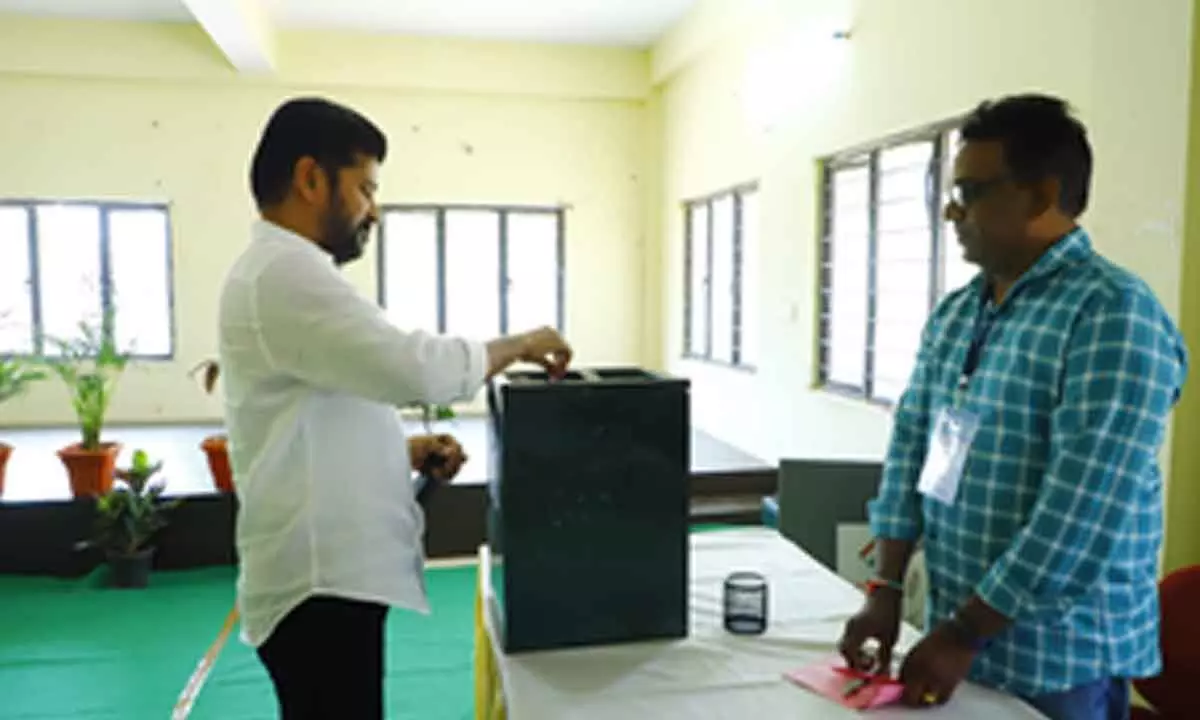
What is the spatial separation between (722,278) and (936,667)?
502 cm

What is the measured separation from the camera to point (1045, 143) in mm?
1159

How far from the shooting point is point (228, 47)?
231 inches

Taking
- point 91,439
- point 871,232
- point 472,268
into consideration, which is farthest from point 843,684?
point 472,268

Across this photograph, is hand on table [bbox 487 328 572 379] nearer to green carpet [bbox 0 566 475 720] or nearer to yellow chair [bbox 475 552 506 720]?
yellow chair [bbox 475 552 506 720]

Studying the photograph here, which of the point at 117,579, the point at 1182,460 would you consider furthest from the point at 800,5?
the point at 117,579

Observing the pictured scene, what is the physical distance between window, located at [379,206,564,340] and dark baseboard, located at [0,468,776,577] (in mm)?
3040

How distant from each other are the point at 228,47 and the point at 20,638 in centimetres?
415

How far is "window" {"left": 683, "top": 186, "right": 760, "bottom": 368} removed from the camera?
5.49 m

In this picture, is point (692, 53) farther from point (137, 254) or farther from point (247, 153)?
point (137, 254)

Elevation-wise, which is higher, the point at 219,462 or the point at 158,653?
the point at 219,462

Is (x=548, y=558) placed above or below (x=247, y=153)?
below

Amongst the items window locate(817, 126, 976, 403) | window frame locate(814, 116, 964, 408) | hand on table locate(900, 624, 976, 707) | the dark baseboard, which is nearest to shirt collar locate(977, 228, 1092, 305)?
hand on table locate(900, 624, 976, 707)

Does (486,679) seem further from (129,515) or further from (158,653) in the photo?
(129,515)

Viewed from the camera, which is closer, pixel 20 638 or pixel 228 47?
pixel 20 638
